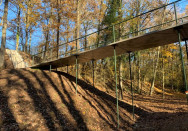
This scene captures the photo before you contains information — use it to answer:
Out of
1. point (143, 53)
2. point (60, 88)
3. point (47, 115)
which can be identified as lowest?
point (47, 115)

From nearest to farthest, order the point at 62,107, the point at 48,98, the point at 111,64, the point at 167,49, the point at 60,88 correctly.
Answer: the point at 62,107 < the point at 48,98 < the point at 60,88 < the point at 167,49 < the point at 111,64

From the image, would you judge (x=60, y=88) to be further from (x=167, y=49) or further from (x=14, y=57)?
(x=167, y=49)

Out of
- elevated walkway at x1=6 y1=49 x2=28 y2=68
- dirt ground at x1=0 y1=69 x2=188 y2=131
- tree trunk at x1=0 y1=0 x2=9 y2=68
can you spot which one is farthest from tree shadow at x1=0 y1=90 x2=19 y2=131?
elevated walkway at x1=6 y1=49 x2=28 y2=68

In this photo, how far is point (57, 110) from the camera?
8.02m

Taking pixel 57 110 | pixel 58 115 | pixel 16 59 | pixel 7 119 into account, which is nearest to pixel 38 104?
pixel 57 110

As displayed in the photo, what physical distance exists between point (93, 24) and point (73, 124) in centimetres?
1936

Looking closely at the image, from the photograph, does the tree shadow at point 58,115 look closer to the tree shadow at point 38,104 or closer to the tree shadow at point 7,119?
the tree shadow at point 38,104

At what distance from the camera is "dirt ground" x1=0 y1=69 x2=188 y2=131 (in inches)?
260

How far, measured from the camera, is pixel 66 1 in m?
20.1

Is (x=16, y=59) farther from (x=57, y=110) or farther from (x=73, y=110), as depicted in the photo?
(x=73, y=110)

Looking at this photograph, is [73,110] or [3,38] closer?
[73,110]

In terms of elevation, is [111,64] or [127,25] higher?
[127,25]

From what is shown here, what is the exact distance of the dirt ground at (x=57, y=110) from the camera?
6598mm

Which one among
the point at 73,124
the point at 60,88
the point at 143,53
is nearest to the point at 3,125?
the point at 73,124
